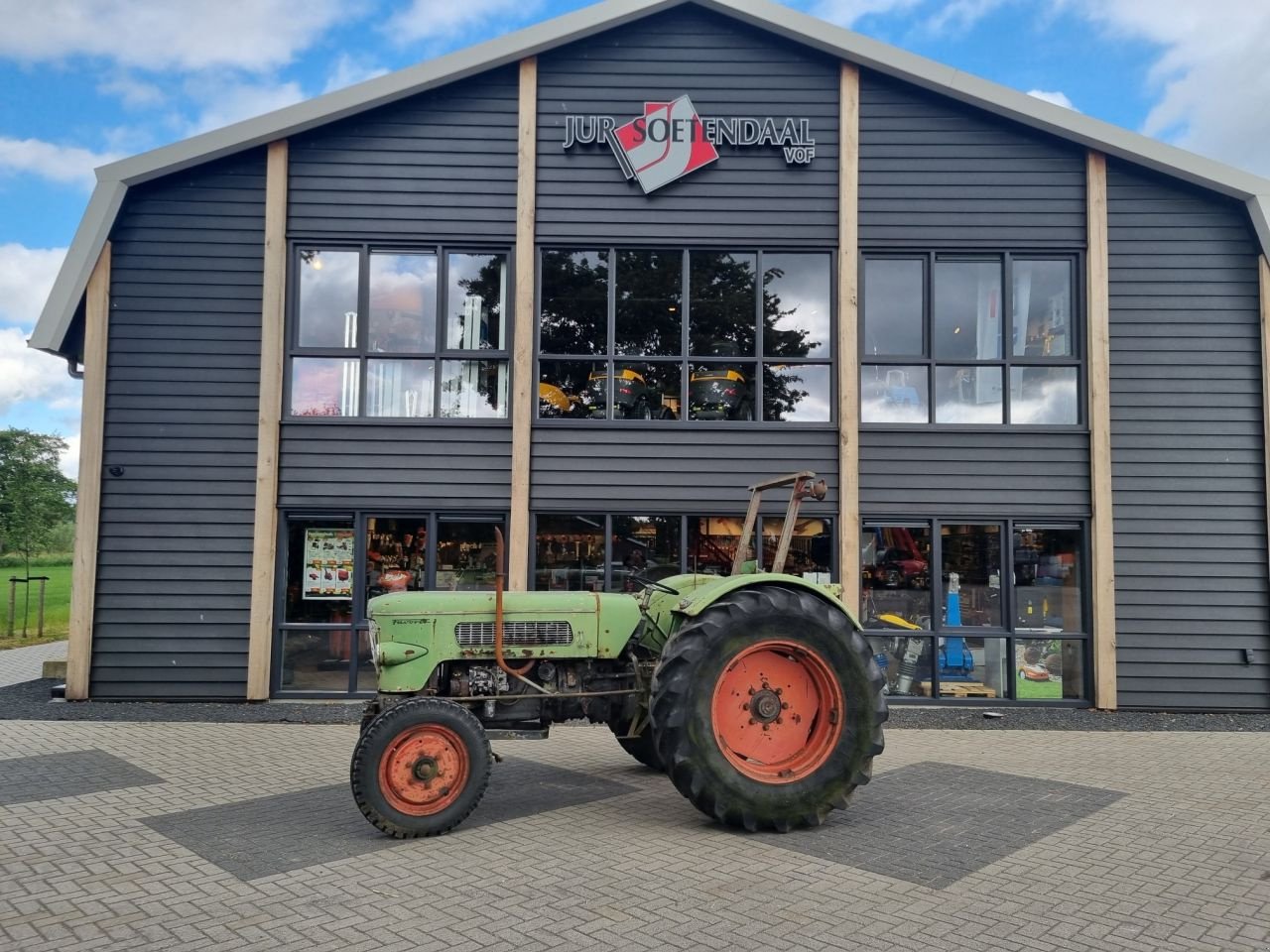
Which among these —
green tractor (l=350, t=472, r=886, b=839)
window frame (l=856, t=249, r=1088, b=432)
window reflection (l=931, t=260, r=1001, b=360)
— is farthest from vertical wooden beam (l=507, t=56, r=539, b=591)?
window reflection (l=931, t=260, r=1001, b=360)

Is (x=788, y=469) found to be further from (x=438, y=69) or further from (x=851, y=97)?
(x=438, y=69)

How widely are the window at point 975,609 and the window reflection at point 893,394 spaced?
1145mm

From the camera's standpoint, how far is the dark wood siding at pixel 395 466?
395 inches

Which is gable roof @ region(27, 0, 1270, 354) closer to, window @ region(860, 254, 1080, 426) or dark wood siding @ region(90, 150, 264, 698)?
dark wood siding @ region(90, 150, 264, 698)

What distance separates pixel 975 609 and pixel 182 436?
843cm

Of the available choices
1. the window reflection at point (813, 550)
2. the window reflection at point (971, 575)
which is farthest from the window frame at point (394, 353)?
the window reflection at point (971, 575)

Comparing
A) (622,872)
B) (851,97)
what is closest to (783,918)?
(622,872)

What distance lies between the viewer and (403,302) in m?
10.4

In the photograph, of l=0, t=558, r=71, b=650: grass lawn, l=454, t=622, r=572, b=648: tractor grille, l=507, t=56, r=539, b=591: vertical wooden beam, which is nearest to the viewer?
l=454, t=622, r=572, b=648: tractor grille

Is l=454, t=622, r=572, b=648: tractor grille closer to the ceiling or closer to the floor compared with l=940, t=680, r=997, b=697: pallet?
closer to the ceiling

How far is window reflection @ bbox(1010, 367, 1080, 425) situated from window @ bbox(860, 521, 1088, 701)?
3.79 feet

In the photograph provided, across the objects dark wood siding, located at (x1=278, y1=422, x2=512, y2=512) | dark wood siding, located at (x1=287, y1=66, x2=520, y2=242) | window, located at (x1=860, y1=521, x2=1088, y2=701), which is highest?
dark wood siding, located at (x1=287, y1=66, x2=520, y2=242)

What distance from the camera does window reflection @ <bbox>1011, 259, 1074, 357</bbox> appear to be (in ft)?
34.0

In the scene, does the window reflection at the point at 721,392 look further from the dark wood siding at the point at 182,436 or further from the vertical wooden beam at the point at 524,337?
the dark wood siding at the point at 182,436
